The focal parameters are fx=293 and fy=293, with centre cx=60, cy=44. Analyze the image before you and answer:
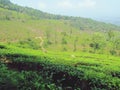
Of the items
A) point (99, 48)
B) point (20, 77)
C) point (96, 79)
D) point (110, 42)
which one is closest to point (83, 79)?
point (96, 79)

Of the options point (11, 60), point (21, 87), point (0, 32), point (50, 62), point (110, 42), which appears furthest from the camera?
point (0, 32)

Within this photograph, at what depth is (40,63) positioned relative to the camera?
47.0 m

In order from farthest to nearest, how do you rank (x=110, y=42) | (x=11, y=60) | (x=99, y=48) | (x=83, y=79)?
(x=110, y=42) → (x=99, y=48) → (x=11, y=60) → (x=83, y=79)

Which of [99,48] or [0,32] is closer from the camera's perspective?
[99,48]

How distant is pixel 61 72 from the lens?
1608 inches

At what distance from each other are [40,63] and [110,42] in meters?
117

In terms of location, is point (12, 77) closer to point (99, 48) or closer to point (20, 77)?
point (20, 77)

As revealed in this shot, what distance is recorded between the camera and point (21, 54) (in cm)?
5547

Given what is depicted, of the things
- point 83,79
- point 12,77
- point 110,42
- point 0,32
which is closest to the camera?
point 12,77

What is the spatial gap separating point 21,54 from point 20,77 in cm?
2599

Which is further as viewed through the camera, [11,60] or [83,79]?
[11,60]

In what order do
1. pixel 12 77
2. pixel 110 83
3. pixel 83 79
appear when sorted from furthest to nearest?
pixel 83 79, pixel 110 83, pixel 12 77

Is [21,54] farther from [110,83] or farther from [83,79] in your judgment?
[110,83]

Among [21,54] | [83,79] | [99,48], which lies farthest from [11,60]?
[99,48]
